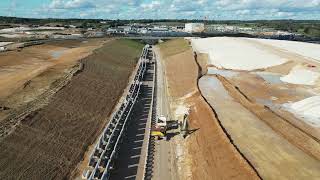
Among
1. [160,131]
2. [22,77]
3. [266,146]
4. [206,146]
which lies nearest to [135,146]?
[160,131]

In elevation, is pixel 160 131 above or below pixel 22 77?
below

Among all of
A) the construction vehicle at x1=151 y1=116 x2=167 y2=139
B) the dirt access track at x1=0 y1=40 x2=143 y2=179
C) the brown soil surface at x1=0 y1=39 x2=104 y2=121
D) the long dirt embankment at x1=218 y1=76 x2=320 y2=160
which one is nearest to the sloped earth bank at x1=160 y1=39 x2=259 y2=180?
the construction vehicle at x1=151 y1=116 x2=167 y2=139

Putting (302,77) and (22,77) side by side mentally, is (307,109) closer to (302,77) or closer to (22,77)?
(302,77)

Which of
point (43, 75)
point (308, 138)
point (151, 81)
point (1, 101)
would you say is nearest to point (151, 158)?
point (308, 138)

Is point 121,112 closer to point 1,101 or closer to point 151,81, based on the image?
point 1,101

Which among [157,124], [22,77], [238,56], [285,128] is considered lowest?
[285,128]

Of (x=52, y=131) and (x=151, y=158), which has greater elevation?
(x=52, y=131)
